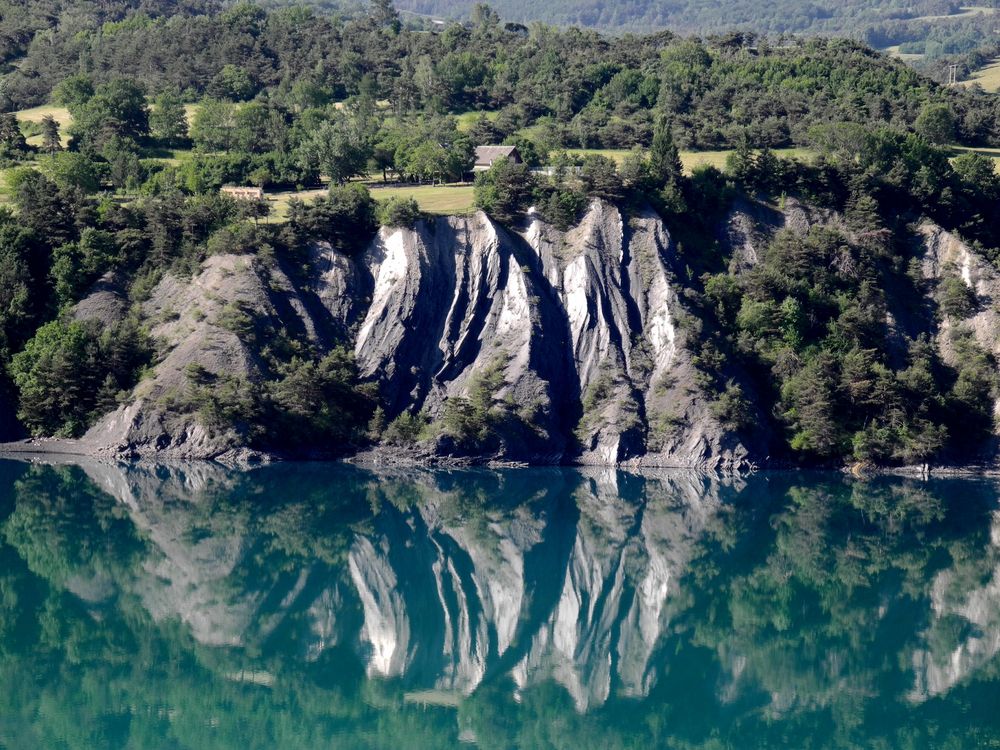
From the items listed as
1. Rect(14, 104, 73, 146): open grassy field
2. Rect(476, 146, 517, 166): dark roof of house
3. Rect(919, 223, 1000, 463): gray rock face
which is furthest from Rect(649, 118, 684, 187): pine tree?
Rect(14, 104, 73, 146): open grassy field

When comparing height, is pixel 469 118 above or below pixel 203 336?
above

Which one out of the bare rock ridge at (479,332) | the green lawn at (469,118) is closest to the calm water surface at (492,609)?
the bare rock ridge at (479,332)

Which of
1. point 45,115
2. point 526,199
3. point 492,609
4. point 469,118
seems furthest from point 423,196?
point 45,115

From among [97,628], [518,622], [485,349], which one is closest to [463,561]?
[518,622]

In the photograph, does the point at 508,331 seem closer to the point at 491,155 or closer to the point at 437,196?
the point at 437,196

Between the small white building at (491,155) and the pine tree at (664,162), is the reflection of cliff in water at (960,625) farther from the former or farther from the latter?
the small white building at (491,155)

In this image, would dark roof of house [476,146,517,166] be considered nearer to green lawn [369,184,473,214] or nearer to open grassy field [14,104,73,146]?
green lawn [369,184,473,214]
